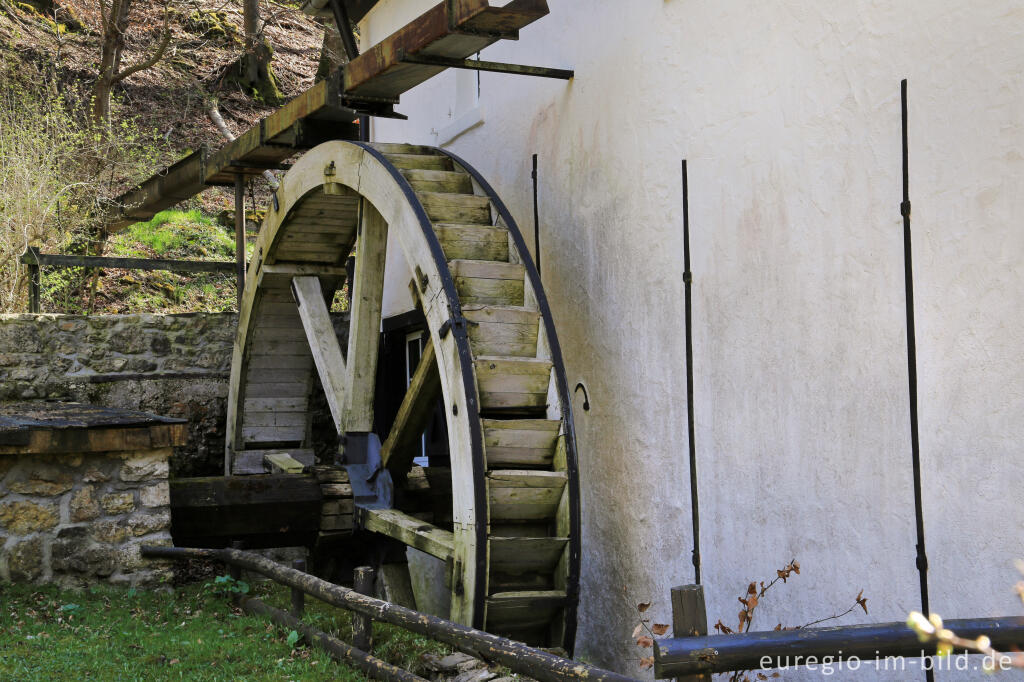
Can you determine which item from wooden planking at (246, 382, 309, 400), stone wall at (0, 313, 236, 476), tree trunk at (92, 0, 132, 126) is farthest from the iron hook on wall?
tree trunk at (92, 0, 132, 126)

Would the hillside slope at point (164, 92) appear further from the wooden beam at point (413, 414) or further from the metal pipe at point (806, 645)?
the metal pipe at point (806, 645)

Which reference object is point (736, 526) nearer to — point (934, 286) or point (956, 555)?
point (956, 555)

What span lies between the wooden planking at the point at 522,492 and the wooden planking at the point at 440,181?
160 cm

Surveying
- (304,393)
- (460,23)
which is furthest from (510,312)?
(304,393)

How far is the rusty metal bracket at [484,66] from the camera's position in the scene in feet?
15.5

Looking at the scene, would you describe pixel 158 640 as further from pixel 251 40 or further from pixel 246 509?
pixel 251 40

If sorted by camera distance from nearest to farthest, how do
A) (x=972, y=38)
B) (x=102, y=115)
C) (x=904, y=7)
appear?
(x=972, y=38) < (x=904, y=7) < (x=102, y=115)

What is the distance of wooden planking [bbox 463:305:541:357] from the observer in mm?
4543

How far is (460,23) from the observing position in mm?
4281

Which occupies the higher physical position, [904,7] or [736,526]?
[904,7]

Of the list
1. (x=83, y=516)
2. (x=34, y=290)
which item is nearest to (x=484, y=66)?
(x=83, y=516)

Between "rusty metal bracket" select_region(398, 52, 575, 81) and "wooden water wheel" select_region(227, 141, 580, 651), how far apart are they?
58 cm

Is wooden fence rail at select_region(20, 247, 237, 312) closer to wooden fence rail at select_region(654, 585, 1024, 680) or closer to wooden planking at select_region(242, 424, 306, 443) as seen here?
wooden planking at select_region(242, 424, 306, 443)

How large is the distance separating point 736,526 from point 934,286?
4.03 ft
